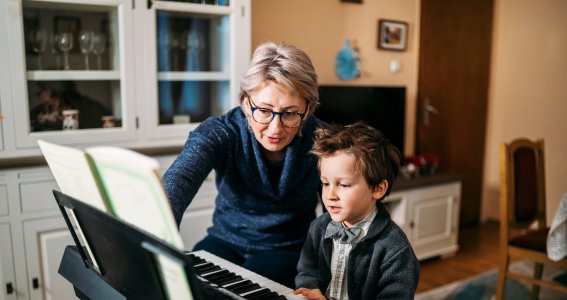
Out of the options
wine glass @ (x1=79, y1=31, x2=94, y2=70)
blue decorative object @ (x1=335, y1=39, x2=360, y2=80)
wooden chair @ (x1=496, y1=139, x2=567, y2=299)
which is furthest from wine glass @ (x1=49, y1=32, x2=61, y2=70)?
wooden chair @ (x1=496, y1=139, x2=567, y2=299)

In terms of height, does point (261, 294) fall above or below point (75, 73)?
below

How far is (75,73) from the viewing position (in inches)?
89.8

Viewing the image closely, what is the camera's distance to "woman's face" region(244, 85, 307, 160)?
1389 millimetres

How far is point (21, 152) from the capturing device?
2.08 m

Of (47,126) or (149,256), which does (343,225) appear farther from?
(47,126)

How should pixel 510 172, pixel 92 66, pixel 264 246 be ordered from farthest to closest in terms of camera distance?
1. pixel 510 172
2. pixel 92 66
3. pixel 264 246

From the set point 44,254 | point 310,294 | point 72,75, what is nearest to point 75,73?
point 72,75

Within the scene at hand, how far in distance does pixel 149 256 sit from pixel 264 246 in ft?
2.81

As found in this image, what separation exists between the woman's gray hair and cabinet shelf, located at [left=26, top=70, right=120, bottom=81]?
3.66 ft

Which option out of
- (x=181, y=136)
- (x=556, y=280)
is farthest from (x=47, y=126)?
(x=556, y=280)

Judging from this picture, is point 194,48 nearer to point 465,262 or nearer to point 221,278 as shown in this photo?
point 221,278

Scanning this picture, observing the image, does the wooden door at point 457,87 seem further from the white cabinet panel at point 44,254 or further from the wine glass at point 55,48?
the white cabinet panel at point 44,254

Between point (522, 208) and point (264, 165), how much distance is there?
1947mm

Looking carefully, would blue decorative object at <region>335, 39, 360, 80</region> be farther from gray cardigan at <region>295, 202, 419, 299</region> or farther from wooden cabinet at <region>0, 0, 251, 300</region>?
gray cardigan at <region>295, 202, 419, 299</region>
